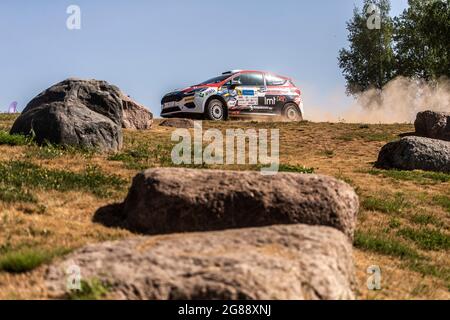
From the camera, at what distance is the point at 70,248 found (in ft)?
24.9

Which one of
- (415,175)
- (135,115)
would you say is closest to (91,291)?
(415,175)

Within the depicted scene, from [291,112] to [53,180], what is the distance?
17.9 metres

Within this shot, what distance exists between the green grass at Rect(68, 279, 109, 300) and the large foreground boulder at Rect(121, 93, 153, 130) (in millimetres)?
17263

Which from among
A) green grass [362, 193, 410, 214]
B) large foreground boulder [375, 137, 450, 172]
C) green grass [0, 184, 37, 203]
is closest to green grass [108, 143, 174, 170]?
green grass [0, 184, 37, 203]

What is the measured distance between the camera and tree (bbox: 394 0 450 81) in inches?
1855

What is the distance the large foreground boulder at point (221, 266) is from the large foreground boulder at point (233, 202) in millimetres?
1811

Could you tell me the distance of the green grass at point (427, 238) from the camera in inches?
468

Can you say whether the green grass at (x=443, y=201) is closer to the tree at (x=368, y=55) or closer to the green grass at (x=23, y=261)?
the green grass at (x=23, y=261)

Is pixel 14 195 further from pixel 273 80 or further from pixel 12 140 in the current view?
pixel 273 80

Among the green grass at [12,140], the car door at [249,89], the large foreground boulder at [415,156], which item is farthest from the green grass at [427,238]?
the car door at [249,89]

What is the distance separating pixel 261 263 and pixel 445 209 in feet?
31.8

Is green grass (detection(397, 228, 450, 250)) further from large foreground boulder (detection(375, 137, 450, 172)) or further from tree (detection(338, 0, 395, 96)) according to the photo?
tree (detection(338, 0, 395, 96))

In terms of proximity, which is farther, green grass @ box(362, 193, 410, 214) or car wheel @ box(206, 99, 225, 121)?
car wheel @ box(206, 99, 225, 121)
